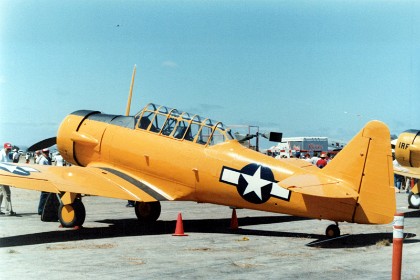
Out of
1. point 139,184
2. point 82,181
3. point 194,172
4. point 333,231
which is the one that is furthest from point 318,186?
point 82,181

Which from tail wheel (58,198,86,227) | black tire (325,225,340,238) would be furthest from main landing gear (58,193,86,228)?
black tire (325,225,340,238)

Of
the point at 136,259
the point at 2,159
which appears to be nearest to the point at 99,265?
the point at 136,259

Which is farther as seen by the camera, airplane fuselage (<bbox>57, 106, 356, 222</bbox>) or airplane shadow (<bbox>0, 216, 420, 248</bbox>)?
airplane fuselage (<bbox>57, 106, 356, 222</bbox>)

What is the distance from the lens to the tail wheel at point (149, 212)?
14570 millimetres

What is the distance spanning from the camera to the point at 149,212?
1458 centimetres

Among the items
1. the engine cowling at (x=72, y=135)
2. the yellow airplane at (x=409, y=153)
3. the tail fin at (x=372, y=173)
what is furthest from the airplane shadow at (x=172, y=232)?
the yellow airplane at (x=409, y=153)

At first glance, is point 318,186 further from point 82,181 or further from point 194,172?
point 82,181

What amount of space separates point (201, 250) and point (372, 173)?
3093mm

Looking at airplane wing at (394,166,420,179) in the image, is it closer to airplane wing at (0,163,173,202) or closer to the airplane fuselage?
the airplane fuselage

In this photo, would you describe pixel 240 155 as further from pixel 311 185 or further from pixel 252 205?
pixel 311 185

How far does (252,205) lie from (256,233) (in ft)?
3.53

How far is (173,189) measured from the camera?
12.8 m

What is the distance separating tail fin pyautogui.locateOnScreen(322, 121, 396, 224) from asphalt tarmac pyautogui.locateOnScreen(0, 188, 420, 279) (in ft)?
1.88

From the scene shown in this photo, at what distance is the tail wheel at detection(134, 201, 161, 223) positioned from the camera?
1457cm
